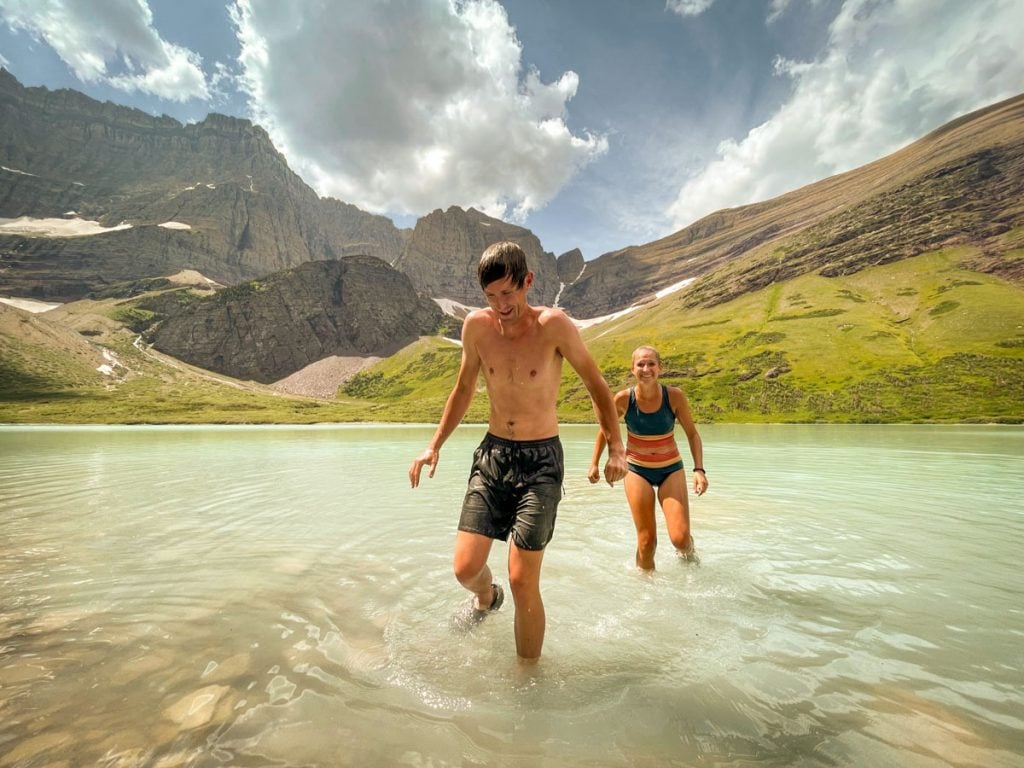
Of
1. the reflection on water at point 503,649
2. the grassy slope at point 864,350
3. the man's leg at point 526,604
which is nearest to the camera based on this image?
the reflection on water at point 503,649

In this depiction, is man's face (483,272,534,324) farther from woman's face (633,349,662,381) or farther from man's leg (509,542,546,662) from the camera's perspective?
woman's face (633,349,662,381)

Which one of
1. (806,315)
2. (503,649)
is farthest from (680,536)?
(806,315)

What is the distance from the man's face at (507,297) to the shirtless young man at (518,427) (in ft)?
0.03

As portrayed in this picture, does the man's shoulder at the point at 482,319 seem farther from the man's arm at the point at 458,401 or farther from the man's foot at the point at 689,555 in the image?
the man's foot at the point at 689,555

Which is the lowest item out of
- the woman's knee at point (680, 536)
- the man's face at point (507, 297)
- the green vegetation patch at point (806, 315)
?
the woman's knee at point (680, 536)

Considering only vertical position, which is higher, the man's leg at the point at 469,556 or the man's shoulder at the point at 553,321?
the man's shoulder at the point at 553,321

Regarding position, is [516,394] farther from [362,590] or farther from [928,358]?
[928,358]

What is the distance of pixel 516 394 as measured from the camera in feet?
16.5

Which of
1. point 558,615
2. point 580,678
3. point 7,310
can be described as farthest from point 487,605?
point 7,310

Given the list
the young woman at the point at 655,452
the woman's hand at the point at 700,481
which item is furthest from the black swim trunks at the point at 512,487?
the woman's hand at the point at 700,481

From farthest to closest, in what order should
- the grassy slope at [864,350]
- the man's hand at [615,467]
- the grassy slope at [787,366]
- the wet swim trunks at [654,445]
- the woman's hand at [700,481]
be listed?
the grassy slope at [787,366] < the grassy slope at [864,350] < the wet swim trunks at [654,445] < the woman's hand at [700,481] < the man's hand at [615,467]

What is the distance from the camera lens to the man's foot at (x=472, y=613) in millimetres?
5367

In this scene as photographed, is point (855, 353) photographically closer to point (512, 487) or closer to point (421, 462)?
point (512, 487)

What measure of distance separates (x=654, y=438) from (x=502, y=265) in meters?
4.80
